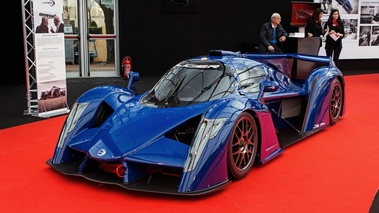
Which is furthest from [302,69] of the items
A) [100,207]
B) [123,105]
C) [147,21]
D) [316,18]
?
[147,21]

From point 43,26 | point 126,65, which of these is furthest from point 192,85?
point 126,65

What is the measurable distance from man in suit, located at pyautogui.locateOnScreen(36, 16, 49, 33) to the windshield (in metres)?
2.91

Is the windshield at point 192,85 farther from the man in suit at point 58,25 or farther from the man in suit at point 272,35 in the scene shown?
the man in suit at point 272,35

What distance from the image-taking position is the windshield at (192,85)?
4270mm

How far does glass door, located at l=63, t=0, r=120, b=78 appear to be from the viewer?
10945 mm

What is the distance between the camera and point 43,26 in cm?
667

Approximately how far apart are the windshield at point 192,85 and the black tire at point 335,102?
212cm

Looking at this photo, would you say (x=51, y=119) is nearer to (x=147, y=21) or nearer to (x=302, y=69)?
(x=302, y=69)

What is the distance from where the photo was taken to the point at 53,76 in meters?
6.95

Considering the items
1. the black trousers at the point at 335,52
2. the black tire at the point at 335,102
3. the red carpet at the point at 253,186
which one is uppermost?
the black trousers at the point at 335,52

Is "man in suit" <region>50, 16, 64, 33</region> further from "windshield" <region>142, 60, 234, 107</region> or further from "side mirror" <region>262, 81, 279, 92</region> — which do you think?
"side mirror" <region>262, 81, 279, 92</region>

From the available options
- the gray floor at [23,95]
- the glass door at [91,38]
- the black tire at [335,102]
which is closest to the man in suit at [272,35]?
the black tire at [335,102]

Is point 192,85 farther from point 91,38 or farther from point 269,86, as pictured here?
point 91,38

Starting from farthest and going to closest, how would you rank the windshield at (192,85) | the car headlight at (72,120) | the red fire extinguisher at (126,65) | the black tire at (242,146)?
the red fire extinguisher at (126,65)
the windshield at (192,85)
the car headlight at (72,120)
the black tire at (242,146)
